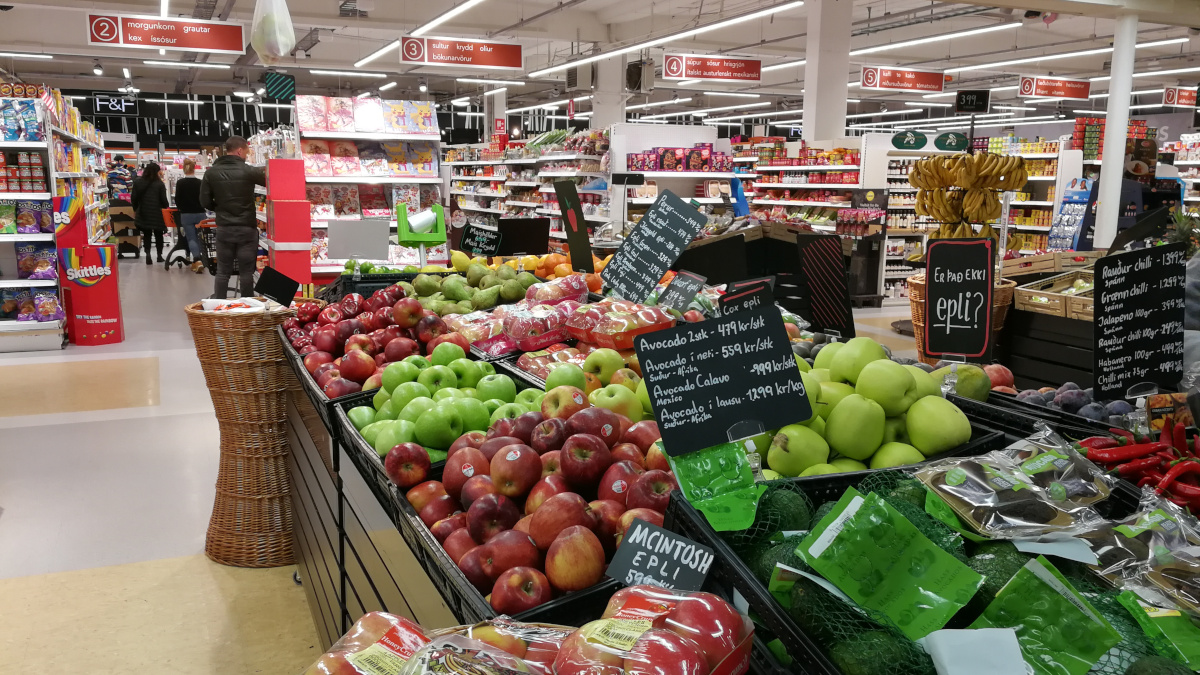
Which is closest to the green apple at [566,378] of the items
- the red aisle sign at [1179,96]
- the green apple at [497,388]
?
the green apple at [497,388]

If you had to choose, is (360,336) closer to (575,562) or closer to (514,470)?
(514,470)

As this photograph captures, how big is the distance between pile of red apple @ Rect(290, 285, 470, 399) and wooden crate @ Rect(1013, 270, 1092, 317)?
3.79m

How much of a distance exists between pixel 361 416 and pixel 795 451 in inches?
46.3

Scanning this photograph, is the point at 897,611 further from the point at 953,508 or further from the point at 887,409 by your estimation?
the point at 887,409

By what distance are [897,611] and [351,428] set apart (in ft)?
4.90

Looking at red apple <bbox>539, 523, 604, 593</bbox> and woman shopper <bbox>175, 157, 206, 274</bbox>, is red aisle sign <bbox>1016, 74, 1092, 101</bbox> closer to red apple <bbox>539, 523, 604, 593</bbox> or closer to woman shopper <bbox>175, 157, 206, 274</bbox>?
woman shopper <bbox>175, 157, 206, 274</bbox>

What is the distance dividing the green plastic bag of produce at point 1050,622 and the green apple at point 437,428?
3.96ft

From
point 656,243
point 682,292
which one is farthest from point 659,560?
point 656,243

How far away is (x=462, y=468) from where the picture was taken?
1632 mm

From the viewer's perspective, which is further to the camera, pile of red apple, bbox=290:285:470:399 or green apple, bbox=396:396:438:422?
pile of red apple, bbox=290:285:470:399

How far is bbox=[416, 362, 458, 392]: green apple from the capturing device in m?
2.19

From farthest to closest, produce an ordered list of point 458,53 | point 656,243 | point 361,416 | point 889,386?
point 458,53 → point 656,243 → point 361,416 → point 889,386

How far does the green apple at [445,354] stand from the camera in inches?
96.5

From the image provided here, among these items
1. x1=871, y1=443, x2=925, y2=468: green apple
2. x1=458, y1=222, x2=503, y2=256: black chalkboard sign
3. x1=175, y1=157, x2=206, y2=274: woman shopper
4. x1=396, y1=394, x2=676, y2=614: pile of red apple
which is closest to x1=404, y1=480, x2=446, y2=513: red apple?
x1=396, y1=394, x2=676, y2=614: pile of red apple
